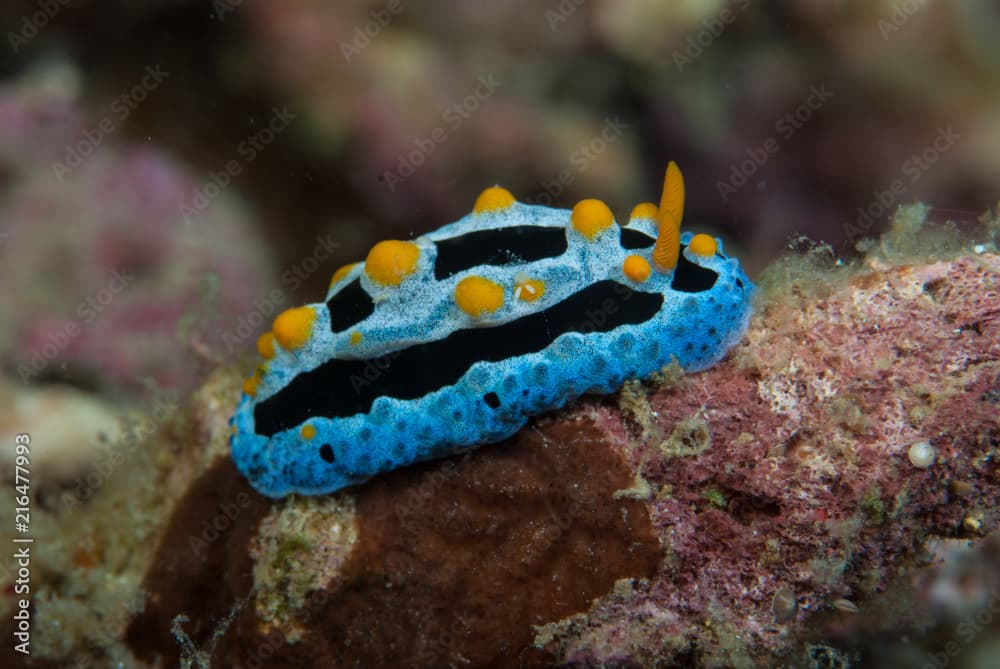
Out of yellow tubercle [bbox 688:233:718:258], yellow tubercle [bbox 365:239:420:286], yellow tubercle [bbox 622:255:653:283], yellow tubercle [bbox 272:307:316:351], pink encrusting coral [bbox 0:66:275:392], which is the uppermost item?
yellow tubercle [bbox 688:233:718:258]

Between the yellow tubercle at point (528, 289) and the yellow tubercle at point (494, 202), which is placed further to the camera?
the yellow tubercle at point (494, 202)

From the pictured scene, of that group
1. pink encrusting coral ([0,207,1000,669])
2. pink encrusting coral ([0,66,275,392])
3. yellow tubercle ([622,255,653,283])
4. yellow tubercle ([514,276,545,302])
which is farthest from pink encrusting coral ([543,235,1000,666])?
pink encrusting coral ([0,66,275,392])

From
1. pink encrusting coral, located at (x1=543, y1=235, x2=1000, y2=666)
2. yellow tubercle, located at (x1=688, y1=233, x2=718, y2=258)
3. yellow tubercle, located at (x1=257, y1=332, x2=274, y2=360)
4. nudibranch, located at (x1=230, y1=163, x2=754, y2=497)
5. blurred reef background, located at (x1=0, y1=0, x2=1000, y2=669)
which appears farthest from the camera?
yellow tubercle, located at (x1=257, y1=332, x2=274, y2=360)

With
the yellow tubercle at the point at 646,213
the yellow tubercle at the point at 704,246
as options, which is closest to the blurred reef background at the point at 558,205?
the yellow tubercle at the point at 704,246

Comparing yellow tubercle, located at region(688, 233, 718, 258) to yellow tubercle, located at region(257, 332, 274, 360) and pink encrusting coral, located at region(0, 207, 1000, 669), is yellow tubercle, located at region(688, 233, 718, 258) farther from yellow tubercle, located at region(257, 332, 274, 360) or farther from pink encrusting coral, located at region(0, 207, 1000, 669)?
yellow tubercle, located at region(257, 332, 274, 360)

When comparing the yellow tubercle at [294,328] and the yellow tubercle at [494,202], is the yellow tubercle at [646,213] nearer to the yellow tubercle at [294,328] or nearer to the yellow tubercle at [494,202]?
the yellow tubercle at [494,202]
